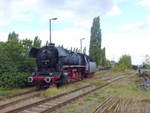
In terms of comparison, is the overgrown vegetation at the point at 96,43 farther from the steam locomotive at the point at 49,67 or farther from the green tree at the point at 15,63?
the green tree at the point at 15,63

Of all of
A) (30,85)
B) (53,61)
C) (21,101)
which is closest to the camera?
(21,101)

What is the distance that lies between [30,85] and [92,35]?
40483 millimetres

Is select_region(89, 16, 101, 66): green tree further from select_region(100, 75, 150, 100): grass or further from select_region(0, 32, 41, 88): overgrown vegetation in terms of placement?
select_region(0, 32, 41, 88): overgrown vegetation

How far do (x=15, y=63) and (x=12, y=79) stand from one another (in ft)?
5.65

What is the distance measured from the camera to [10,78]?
15812 millimetres

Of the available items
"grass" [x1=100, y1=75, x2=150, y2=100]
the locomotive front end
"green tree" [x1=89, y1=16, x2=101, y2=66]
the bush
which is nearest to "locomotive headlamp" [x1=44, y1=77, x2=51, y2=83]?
the locomotive front end

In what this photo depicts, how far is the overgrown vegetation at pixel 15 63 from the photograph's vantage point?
15859mm

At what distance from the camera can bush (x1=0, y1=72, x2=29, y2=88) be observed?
15591mm

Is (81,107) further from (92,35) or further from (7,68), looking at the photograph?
(92,35)

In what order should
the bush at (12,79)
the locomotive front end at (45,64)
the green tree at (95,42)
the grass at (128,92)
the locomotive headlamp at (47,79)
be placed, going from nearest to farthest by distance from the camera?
the grass at (128,92) < the bush at (12,79) < the locomotive headlamp at (47,79) < the locomotive front end at (45,64) < the green tree at (95,42)

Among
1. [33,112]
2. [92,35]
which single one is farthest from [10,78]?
[92,35]

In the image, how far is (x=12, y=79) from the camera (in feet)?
52.1

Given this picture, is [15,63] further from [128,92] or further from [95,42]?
[95,42]

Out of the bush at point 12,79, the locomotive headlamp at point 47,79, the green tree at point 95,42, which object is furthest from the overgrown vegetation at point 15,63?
the green tree at point 95,42
